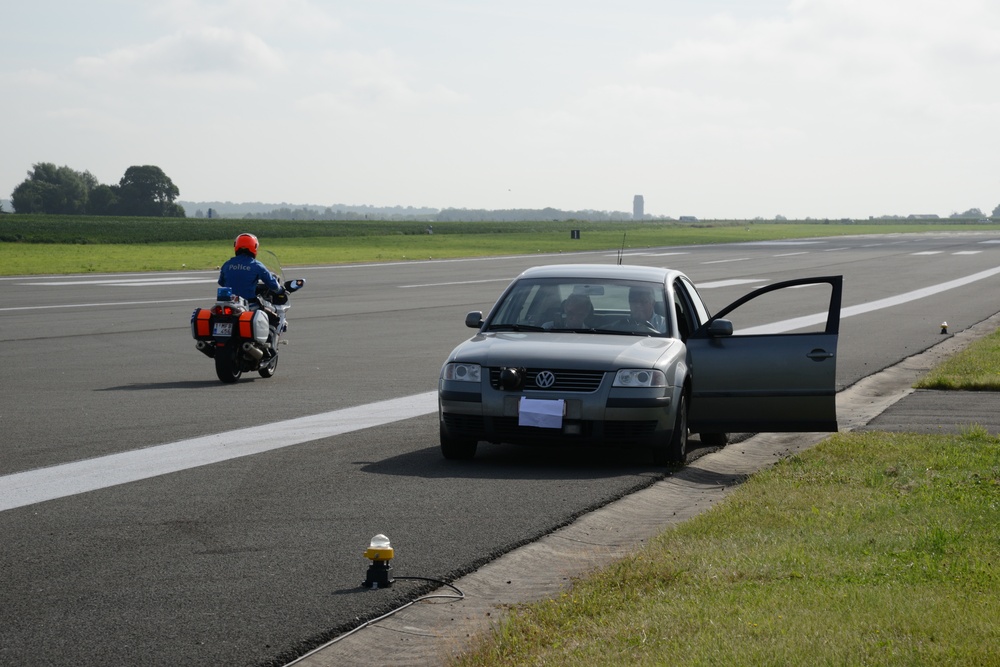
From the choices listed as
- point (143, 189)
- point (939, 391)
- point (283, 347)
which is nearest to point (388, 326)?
point (283, 347)

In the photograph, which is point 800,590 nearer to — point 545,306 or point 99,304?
point 545,306

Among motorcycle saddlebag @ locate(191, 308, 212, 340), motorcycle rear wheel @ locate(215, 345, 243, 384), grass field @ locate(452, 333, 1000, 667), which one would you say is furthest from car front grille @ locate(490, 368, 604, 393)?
motorcycle rear wheel @ locate(215, 345, 243, 384)

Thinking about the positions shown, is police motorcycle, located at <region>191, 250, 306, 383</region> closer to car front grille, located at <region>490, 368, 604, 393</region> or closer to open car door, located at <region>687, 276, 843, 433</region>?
car front grille, located at <region>490, 368, 604, 393</region>

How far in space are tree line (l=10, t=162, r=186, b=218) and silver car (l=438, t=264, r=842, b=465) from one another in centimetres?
17008

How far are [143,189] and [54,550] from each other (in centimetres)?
17789

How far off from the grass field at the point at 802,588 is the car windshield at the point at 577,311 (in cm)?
204

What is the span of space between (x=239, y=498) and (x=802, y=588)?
12.7 ft

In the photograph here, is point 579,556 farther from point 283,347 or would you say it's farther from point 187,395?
point 283,347

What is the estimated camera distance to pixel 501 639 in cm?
513

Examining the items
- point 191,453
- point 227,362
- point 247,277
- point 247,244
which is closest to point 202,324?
point 227,362

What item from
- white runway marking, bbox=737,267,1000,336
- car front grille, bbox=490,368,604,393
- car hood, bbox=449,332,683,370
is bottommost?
white runway marking, bbox=737,267,1000,336

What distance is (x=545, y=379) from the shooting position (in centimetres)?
920

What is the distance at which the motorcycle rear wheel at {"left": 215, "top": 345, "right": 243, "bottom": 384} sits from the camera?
14.6 meters

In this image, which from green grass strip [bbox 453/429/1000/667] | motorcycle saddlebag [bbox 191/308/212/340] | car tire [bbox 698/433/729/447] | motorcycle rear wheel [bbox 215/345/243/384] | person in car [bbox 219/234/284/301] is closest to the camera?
green grass strip [bbox 453/429/1000/667]
